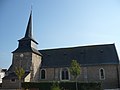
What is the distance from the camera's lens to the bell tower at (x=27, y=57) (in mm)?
32844

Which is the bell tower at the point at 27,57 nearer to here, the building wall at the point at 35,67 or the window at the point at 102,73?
the building wall at the point at 35,67

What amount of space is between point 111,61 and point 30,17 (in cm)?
1984

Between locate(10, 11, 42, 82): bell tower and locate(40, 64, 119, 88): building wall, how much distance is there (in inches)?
117

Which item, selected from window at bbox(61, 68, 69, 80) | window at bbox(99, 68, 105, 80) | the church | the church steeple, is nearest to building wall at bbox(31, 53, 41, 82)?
the church

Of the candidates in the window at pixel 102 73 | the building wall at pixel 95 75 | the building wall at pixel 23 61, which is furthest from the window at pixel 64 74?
the building wall at pixel 23 61

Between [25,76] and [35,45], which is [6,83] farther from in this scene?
[35,45]

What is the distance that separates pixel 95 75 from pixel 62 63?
669 centimetres

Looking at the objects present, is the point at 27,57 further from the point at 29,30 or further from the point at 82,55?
the point at 82,55

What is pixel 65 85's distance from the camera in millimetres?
26016

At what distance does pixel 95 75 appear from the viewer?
31.0 metres

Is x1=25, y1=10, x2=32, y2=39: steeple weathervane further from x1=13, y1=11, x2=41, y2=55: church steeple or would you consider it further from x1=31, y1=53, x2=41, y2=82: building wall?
x1=31, y1=53, x2=41, y2=82: building wall

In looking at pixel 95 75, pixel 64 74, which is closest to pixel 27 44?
pixel 64 74

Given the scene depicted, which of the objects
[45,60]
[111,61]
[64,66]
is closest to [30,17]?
[45,60]

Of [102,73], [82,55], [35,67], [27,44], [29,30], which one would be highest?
[29,30]
